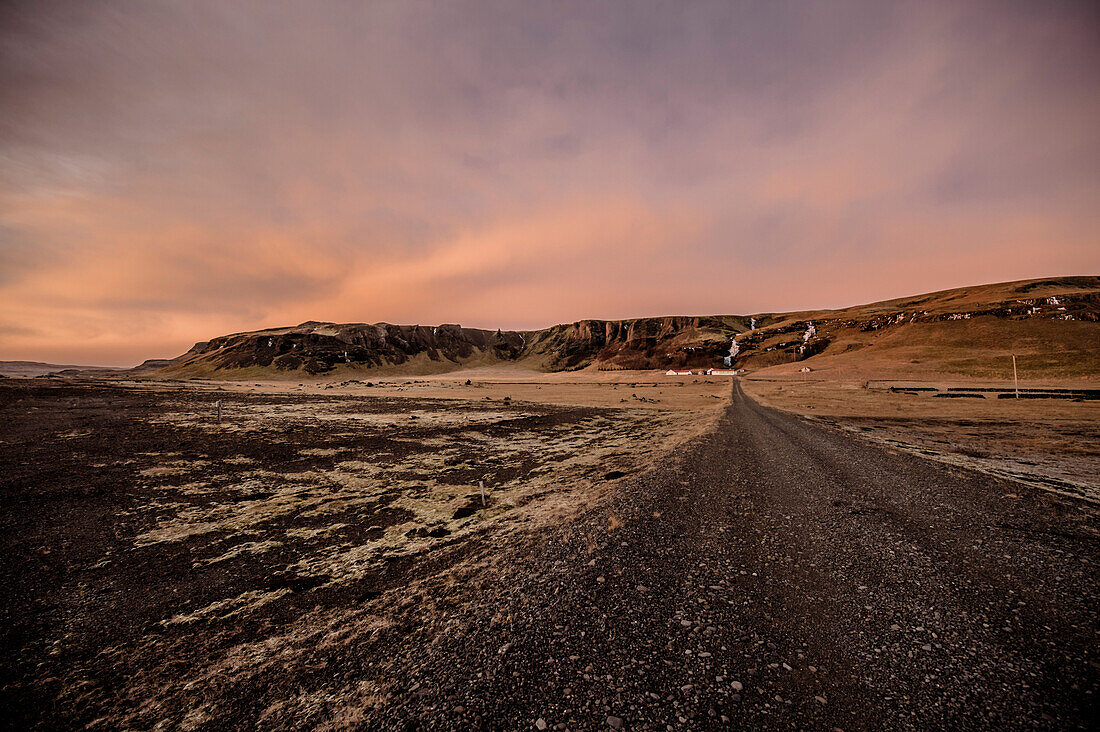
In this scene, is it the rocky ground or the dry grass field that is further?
the dry grass field

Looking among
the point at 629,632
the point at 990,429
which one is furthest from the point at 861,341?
the point at 629,632

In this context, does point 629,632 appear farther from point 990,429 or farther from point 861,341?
point 861,341

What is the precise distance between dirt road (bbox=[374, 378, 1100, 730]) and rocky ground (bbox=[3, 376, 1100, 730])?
0.03 meters

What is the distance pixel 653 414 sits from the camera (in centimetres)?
4012

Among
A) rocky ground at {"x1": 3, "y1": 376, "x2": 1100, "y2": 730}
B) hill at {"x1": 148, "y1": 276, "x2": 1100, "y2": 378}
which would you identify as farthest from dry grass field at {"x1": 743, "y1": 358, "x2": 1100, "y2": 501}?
hill at {"x1": 148, "y1": 276, "x2": 1100, "y2": 378}

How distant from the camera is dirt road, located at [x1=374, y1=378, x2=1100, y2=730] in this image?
386 centimetres

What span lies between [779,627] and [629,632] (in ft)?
6.93

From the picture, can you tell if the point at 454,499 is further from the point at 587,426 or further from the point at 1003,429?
the point at 1003,429

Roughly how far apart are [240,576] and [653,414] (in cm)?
3687

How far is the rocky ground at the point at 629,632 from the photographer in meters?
3.96

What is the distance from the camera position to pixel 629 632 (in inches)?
201

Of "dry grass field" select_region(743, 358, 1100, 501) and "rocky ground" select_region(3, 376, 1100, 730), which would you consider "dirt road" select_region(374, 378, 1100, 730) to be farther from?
"dry grass field" select_region(743, 358, 1100, 501)

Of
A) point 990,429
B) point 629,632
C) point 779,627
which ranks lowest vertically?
point 990,429

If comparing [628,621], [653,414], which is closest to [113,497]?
[628,621]
